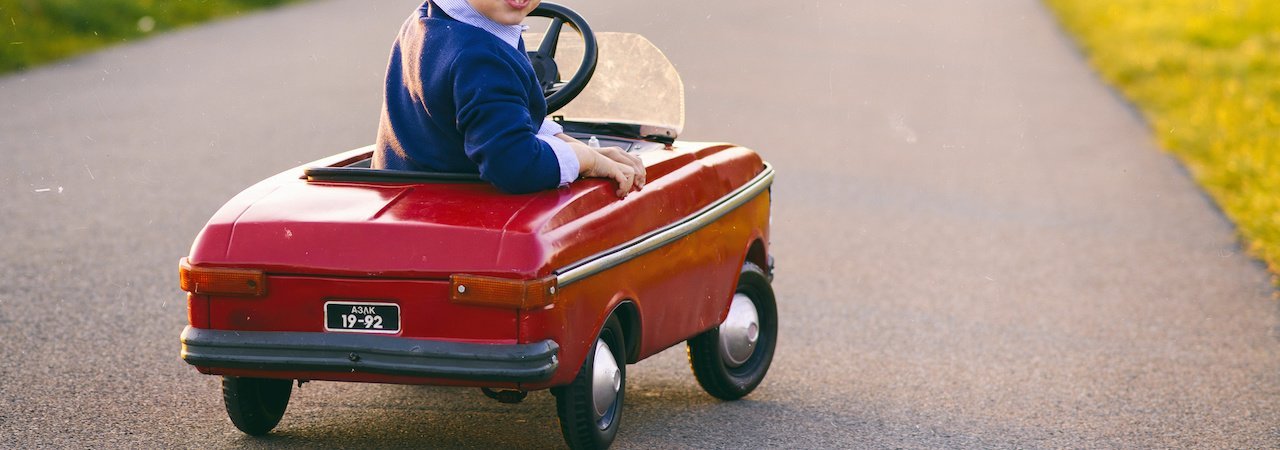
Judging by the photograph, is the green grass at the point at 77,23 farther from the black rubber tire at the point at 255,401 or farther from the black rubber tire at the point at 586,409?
the black rubber tire at the point at 586,409

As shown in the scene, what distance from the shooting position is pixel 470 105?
387 cm

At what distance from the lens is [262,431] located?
14.3ft

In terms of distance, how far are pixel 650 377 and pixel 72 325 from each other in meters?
2.04

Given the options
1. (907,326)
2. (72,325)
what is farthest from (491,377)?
(907,326)

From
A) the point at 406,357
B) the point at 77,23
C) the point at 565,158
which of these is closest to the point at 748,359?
the point at 565,158

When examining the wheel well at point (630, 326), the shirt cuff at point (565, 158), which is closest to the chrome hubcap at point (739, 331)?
the wheel well at point (630, 326)

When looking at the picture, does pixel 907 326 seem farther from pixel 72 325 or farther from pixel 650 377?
pixel 72 325

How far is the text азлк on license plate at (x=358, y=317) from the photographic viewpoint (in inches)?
147

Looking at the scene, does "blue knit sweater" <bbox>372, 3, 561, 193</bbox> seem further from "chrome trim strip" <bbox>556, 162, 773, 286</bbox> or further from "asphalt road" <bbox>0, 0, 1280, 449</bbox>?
"asphalt road" <bbox>0, 0, 1280, 449</bbox>

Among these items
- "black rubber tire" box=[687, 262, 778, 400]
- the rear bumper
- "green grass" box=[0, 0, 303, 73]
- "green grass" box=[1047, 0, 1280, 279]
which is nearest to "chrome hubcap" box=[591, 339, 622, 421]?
the rear bumper

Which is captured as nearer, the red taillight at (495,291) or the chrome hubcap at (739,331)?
the red taillight at (495,291)

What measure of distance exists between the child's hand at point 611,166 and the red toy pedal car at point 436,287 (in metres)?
0.03

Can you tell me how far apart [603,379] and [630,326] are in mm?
237

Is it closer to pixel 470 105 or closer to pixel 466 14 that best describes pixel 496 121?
pixel 470 105
